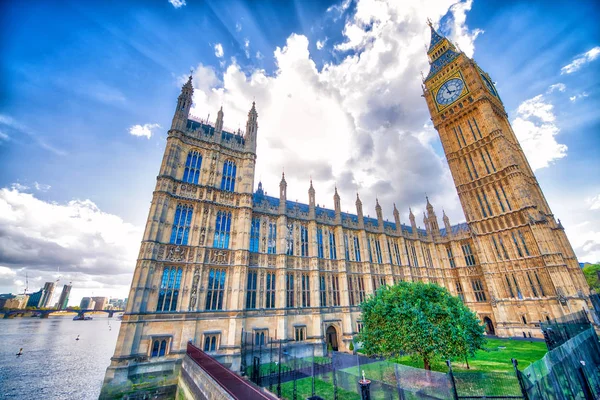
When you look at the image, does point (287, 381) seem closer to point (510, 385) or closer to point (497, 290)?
point (510, 385)

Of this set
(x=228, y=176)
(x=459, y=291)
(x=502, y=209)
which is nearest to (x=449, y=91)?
(x=502, y=209)

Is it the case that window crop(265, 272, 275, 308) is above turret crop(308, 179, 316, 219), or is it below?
below

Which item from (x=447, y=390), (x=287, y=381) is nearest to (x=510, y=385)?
(x=447, y=390)

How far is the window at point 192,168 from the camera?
84.5 feet

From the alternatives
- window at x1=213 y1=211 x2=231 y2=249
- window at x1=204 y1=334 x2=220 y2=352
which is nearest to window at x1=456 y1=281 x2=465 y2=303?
window at x1=204 y1=334 x2=220 y2=352

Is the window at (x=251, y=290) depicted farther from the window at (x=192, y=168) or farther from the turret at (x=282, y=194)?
the window at (x=192, y=168)

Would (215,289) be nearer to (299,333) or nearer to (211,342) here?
(211,342)

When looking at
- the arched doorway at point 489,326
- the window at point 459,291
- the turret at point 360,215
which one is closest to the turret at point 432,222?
the window at point 459,291

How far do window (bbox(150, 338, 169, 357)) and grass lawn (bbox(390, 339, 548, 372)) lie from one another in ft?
61.1

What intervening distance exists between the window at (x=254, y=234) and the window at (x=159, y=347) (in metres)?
10.9

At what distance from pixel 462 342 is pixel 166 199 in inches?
1032

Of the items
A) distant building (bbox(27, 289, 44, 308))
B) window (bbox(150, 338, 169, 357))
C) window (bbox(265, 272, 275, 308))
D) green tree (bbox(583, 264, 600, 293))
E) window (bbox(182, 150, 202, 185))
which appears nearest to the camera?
window (bbox(150, 338, 169, 357))

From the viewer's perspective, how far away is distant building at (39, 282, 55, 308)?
6662 inches

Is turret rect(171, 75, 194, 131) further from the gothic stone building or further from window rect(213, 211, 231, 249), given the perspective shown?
window rect(213, 211, 231, 249)
